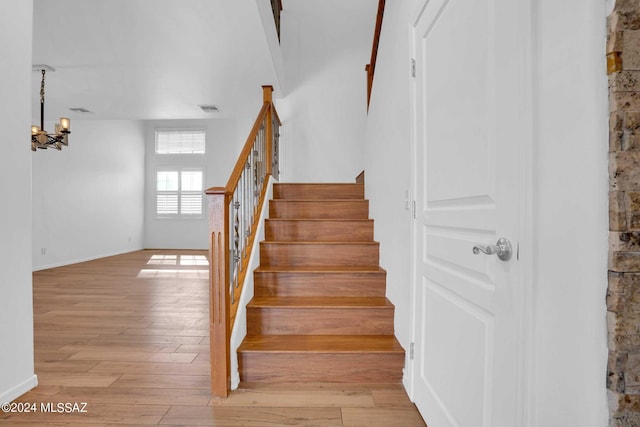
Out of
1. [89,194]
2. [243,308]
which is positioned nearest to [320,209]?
[243,308]

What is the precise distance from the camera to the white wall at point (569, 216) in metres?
0.78

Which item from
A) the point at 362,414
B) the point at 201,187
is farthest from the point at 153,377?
the point at 201,187

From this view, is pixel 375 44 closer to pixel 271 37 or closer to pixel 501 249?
pixel 271 37

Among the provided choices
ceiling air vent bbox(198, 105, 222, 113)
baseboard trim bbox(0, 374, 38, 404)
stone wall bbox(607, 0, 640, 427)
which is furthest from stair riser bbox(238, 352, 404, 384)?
ceiling air vent bbox(198, 105, 222, 113)

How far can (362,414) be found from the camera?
1.85 meters

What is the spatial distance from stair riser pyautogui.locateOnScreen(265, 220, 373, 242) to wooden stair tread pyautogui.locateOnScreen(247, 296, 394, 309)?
2.43 feet

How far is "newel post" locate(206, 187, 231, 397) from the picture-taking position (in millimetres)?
1990

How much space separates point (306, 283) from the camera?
8.89ft

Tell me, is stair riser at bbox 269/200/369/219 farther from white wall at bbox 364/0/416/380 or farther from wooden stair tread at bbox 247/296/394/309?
wooden stair tread at bbox 247/296/394/309

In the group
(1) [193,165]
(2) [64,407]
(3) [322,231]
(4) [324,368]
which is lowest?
(2) [64,407]

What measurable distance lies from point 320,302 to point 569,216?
1888 millimetres

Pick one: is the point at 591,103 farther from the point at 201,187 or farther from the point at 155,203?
the point at 155,203

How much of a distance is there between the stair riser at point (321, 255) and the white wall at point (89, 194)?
5669 mm

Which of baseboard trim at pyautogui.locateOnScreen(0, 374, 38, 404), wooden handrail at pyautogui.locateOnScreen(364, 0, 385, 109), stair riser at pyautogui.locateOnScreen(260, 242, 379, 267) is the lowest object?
baseboard trim at pyautogui.locateOnScreen(0, 374, 38, 404)
